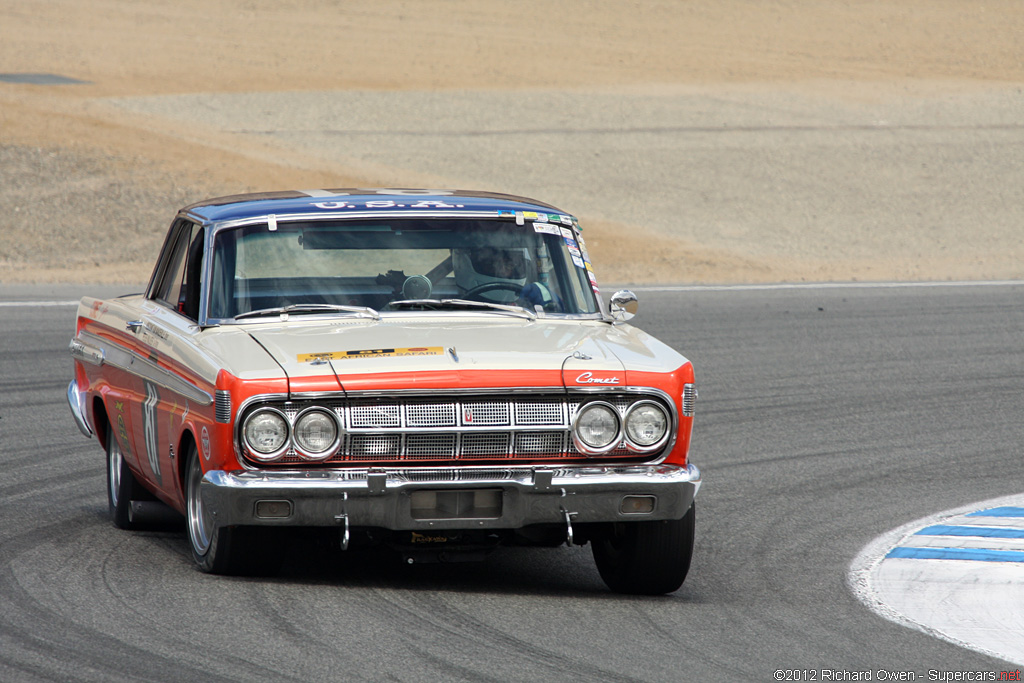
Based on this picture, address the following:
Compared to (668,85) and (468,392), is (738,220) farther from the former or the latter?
(468,392)

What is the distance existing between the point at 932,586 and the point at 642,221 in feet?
78.1

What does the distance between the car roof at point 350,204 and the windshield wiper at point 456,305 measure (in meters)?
0.47

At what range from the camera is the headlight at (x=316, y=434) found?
546 centimetres

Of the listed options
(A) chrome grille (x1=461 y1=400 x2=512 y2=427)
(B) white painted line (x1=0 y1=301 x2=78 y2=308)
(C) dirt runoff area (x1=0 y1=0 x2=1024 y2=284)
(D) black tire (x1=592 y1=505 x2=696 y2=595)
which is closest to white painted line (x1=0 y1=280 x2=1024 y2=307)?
(C) dirt runoff area (x1=0 y1=0 x2=1024 y2=284)

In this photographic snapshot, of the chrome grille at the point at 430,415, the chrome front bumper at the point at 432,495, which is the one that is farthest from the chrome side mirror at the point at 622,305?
the chrome grille at the point at 430,415

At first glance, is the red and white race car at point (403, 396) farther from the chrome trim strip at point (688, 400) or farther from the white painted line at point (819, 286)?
the white painted line at point (819, 286)

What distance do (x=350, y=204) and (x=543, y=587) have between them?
1.96 m

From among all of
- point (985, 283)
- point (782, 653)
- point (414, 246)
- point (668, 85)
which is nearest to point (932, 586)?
point (782, 653)

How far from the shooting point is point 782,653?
17.1 ft

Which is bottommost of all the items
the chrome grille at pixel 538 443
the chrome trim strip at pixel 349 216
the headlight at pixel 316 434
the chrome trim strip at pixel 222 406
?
the chrome grille at pixel 538 443

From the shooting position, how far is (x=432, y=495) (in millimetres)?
5441

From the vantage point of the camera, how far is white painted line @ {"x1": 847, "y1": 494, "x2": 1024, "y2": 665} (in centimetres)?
557

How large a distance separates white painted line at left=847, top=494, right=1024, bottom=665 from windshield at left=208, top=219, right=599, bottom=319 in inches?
68.2

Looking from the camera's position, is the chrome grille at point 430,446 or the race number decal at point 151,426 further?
the race number decal at point 151,426
